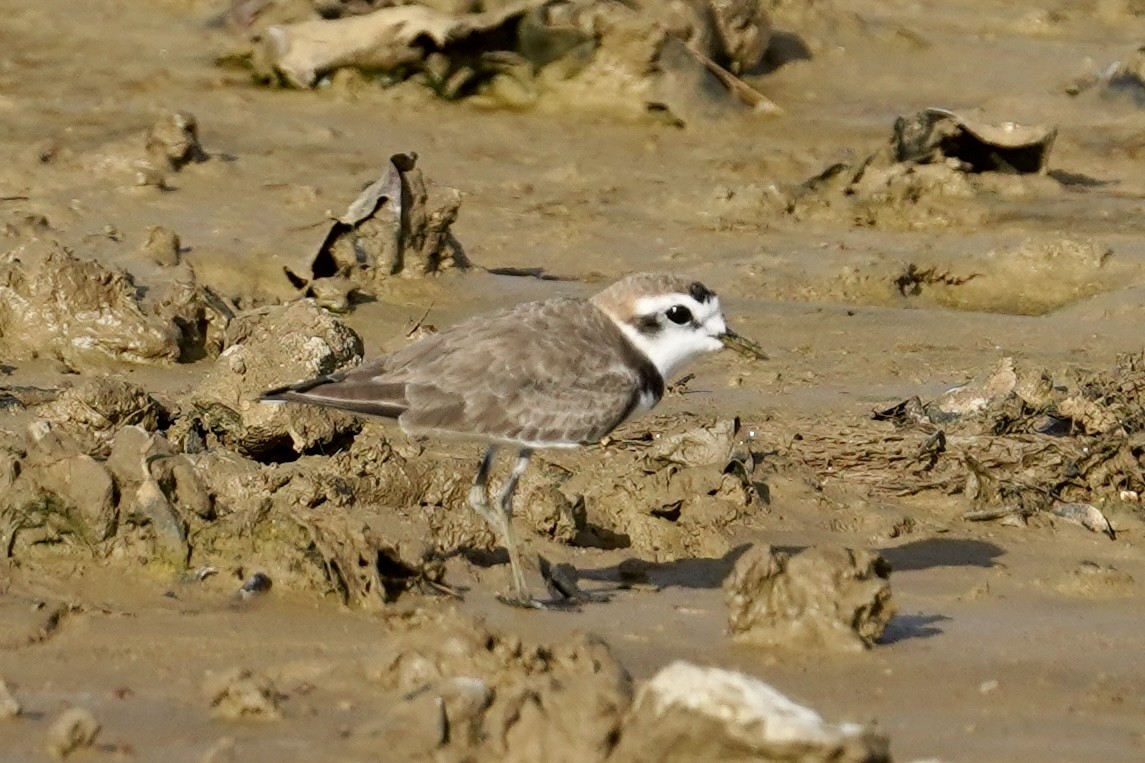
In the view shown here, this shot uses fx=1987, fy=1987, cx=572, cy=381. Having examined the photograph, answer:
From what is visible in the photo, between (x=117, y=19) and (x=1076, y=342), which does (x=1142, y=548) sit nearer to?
(x=1076, y=342)

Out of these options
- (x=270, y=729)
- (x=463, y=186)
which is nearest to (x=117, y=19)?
(x=463, y=186)

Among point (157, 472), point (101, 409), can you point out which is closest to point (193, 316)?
point (101, 409)

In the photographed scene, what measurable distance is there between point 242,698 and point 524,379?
2.18 meters

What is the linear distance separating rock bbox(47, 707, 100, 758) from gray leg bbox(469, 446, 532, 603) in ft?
6.32

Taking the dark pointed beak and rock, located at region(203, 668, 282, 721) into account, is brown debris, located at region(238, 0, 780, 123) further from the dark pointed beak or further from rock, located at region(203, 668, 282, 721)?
rock, located at region(203, 668, 282, 721)

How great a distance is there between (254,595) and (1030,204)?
7324 millimetres

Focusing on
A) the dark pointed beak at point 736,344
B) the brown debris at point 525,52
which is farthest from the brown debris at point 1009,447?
the brown debris at point 525,52

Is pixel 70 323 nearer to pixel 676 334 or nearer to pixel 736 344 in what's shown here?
pixel 676 334

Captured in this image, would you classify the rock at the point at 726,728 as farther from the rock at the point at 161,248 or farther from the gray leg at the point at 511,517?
the rock at the point at 161,248

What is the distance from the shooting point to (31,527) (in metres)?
5.99

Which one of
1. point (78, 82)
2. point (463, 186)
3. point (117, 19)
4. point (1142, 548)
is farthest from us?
point (117, 19)

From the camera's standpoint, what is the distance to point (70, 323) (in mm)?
8680

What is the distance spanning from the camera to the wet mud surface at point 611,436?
16.2ft

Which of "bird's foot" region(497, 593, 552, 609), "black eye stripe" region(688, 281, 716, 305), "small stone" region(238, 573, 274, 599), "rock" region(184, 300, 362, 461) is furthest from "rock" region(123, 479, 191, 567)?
"black eye stripe" region(688, 281, 716, 305)
